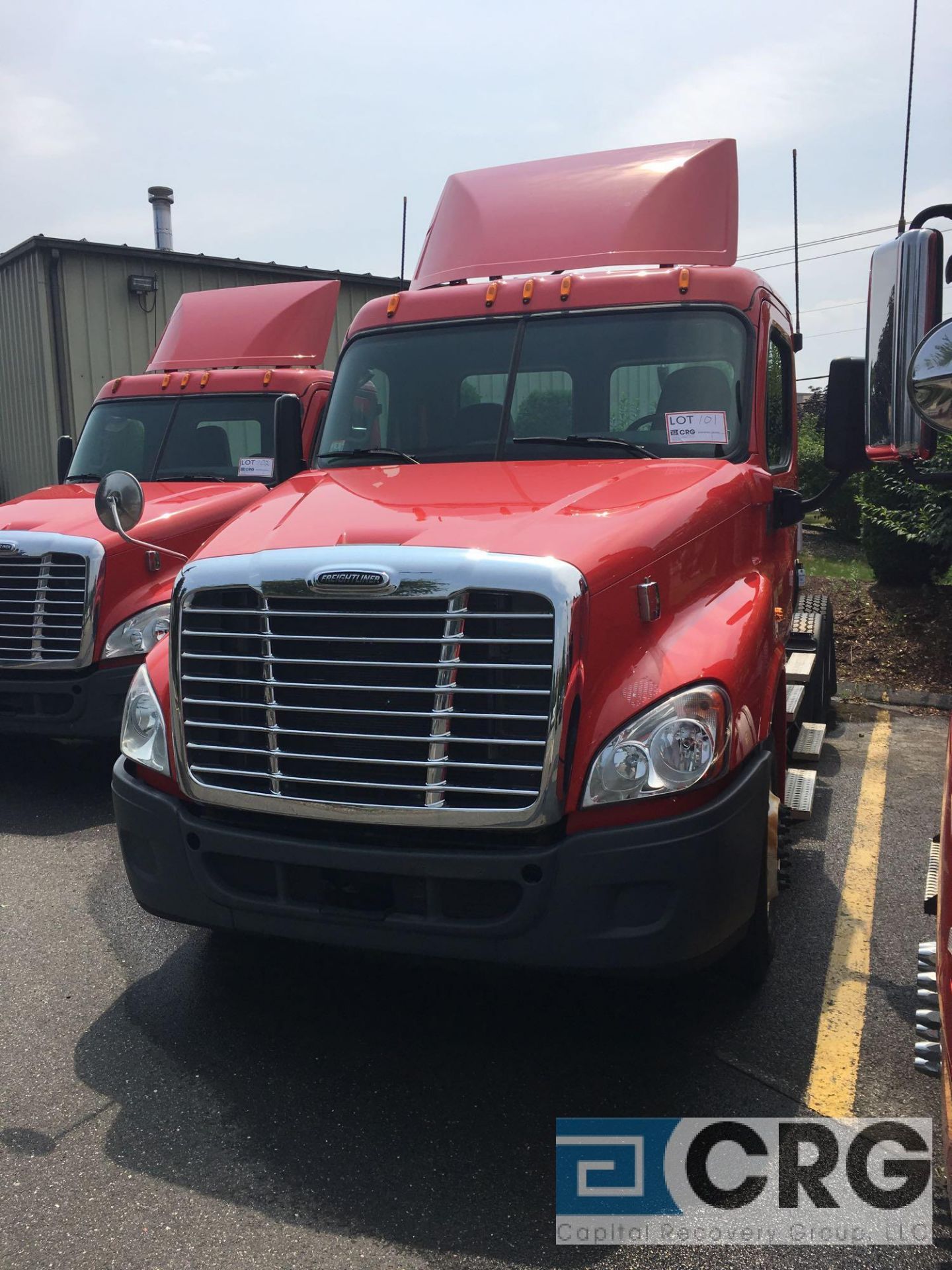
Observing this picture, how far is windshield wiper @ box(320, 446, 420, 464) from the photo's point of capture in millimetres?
4446

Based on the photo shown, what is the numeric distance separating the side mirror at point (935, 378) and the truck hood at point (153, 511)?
199 inches

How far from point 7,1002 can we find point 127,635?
2.74 metres

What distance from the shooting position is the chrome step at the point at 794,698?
5.29 metres

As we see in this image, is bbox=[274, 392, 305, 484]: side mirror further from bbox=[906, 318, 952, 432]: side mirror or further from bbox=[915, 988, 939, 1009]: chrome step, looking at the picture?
bbox=[915, 988, 939, 1009]: chrome step

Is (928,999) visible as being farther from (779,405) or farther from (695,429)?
(779,405)

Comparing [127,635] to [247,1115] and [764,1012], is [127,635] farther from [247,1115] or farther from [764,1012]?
[764,1012]

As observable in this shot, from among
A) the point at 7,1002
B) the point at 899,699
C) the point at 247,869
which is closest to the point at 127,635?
the point at 7,1002

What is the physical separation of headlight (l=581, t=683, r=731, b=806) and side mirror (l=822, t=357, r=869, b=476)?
A: 1.82 meters

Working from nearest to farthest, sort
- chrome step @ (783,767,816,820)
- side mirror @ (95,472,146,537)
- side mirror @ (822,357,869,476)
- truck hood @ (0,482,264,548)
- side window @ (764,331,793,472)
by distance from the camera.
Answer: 1. side mirror @ (822,357,869,476)
2. side window @ (764,331,793,472)
3. side mirror @ (95,472,146,537)
4. chrome step @ (783,767,816,820)
5. truck hood @ (0,482,264,548)

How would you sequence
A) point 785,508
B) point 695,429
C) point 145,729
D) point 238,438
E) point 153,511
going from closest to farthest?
point 145,729
point 695,429
point 785,508
point 153,511
point 238,438

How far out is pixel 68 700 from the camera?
6.25 meters

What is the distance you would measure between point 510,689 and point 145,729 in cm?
137

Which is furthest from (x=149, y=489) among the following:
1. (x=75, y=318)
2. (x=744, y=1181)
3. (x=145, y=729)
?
(x=75, y=318)

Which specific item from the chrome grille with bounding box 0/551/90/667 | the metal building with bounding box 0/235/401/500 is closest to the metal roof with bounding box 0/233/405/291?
the metal building with bounding box 0/235/401/500
